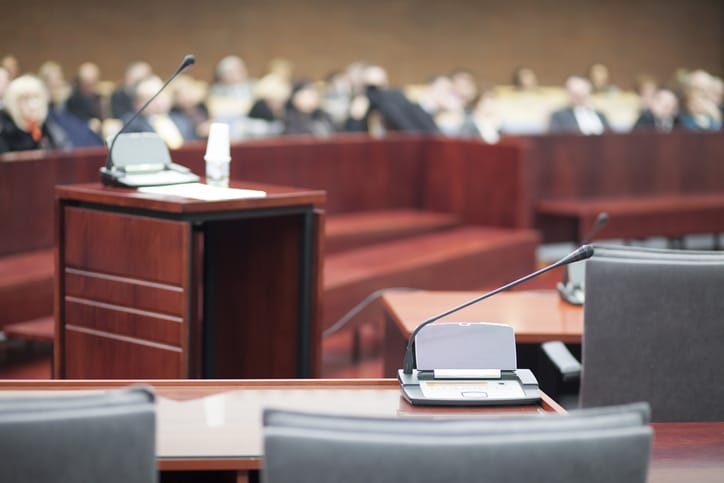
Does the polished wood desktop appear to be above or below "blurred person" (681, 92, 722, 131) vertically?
below

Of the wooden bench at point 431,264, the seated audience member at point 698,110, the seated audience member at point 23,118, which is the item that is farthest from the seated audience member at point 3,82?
the seated audience member at point 698,110

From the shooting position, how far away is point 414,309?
3016 millimetres

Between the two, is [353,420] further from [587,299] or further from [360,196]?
[360,196]

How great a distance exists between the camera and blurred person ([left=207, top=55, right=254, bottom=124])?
9883 millimetres

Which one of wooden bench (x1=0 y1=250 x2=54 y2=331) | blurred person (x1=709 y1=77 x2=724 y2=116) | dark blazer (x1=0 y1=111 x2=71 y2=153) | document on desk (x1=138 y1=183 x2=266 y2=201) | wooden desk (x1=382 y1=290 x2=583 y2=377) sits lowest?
wooden bench (x1=0 y1=250 x2=54 y2=331)

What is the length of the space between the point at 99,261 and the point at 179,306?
0.33 metres

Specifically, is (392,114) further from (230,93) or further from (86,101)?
(230,93)

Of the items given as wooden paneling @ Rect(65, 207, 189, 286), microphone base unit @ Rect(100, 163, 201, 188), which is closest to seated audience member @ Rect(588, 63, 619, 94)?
microphone base unit @ Rect(100, 163, 201, 188)

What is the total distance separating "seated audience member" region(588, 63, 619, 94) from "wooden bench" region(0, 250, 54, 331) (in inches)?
426

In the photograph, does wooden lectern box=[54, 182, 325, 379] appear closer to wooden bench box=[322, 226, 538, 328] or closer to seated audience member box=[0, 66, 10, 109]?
wooden bench box=[322, 226, 538, 328]

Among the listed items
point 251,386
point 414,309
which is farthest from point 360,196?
point 251,386

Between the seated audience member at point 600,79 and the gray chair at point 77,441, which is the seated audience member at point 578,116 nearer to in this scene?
the seated audience member at point 600,79

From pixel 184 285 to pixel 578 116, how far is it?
21.6 ft

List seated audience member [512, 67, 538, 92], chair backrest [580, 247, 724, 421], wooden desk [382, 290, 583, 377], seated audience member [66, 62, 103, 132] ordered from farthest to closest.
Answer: seated audience member [512, 67, 538, 92] < seated audience member [66, 62, 103, 132] < wooden desk [382, 290, 583, 377] < chair backrest [580, 247, 724, 421]
